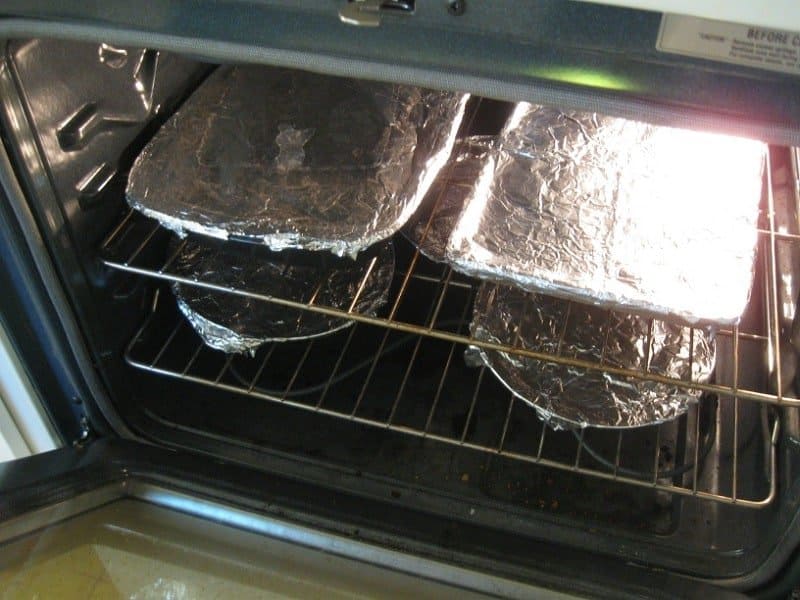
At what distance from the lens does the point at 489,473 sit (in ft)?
3.41

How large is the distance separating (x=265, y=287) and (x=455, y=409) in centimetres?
33

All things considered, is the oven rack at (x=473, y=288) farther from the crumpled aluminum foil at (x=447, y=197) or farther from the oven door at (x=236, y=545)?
the oven door at (x=236, y=545)

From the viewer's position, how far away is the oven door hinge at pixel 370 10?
1.72 ft

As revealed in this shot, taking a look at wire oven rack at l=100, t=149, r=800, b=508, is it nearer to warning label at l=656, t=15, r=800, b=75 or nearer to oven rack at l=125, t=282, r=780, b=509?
oven rack at l=125, t=282, r=780, b=509

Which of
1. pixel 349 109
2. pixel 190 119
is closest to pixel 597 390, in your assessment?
pixel 349 109

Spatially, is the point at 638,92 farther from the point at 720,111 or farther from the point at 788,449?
the point at 788,449

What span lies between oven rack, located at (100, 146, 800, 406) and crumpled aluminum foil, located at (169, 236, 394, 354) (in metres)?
0.02

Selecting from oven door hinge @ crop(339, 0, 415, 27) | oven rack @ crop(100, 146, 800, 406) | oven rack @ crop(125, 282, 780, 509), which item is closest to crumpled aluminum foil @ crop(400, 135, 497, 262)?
oven rack @ crop(100, 146, 800, 406)

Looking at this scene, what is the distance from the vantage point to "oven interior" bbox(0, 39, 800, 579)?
0.87 metres

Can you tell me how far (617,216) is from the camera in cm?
93

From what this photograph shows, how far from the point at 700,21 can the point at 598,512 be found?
70cm

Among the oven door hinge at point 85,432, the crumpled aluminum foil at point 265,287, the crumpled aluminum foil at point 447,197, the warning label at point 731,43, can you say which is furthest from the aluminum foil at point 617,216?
the oven door hinge at point 85,432

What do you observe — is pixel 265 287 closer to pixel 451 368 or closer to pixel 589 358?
pixel 451 368

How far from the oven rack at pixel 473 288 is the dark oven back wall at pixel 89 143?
0.12 ft
